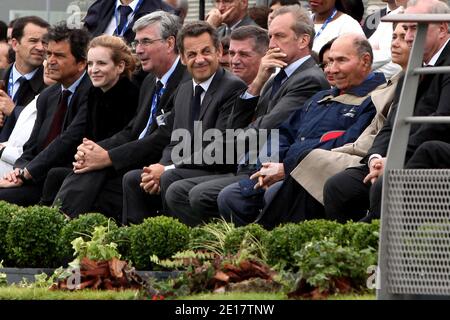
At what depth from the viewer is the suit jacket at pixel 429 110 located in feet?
37.7

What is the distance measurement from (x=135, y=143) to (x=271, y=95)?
2.03 meters

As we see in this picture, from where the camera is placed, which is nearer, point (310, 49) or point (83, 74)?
point (310, 49)

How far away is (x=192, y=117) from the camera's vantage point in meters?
14.7

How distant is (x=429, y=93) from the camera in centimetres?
1170

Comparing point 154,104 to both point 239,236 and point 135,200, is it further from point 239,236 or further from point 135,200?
point 239,236

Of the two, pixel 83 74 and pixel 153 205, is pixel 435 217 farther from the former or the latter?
pixel 83 74

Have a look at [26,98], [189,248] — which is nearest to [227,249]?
[189,248]

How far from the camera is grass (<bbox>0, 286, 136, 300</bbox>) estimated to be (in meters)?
10.3

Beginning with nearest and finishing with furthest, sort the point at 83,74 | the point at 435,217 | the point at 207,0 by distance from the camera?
the point at 435,217
the point at 83,74
the point at 207,0

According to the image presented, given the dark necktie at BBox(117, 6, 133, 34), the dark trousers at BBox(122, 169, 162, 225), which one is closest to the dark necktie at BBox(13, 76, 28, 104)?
the dark necktie at BBox(117, 6, 133, 34)

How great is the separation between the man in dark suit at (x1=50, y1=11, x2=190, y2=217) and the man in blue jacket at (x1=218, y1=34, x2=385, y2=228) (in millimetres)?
2342

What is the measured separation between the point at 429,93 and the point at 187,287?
3.03 m

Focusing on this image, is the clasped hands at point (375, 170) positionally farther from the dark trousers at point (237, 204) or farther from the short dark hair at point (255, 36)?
the short dark hair at point (255, 36)

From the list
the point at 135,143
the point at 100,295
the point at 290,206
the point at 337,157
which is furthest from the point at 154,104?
the point at 100,295
